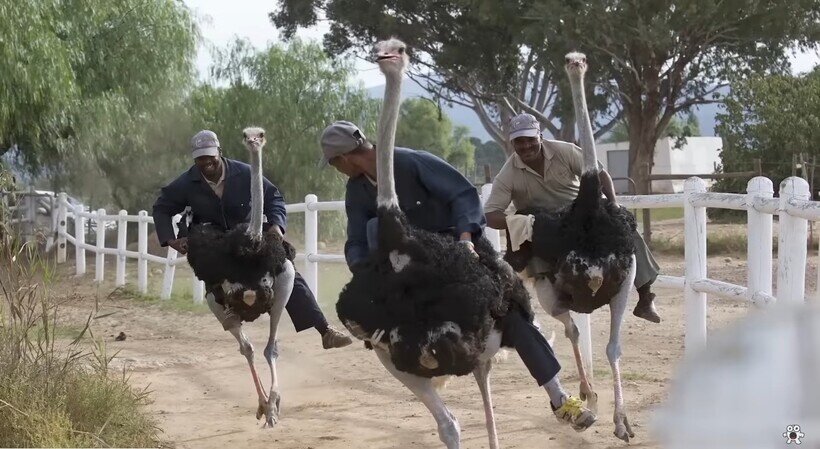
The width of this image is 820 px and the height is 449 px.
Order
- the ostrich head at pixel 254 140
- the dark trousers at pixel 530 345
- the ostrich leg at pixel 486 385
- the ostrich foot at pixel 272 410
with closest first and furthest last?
the dark trousers at pixel 530 345 < the ostrich leg at pixel 486 385 < the ostrich foot at pixel 272 410 < the ostrich head at pixel 254 140

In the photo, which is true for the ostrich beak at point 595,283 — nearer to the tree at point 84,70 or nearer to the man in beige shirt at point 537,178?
the man in beige shirt at point 537,178

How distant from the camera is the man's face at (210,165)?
7211 mm

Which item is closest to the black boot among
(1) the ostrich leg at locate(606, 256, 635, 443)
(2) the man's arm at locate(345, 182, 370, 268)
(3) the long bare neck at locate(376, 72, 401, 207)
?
(1) the ostrich leg at locate(606, 256, 635, 443)

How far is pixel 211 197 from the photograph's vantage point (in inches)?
288

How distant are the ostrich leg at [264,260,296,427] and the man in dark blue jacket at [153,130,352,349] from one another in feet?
0.88

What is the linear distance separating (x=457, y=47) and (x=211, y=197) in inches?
772

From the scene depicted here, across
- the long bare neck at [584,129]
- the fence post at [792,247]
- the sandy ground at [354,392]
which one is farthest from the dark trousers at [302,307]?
the fence post at [792,247]

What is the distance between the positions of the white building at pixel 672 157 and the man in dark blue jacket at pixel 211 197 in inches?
1620

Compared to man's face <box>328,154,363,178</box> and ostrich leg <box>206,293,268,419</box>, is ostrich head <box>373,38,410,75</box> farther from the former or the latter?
ostrich leg <box>206,293,268,419</box>

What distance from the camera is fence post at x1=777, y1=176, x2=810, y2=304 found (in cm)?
523

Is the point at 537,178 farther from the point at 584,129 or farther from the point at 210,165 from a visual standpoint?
the point at 210,165

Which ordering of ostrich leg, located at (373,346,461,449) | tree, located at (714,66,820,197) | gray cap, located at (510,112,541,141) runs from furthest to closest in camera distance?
tree, located at (714,66,820,197)
gray cap, located at (510,112,541,141)
ostrich leg, located at (373,346,461,449)

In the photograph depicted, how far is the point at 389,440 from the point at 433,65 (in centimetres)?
2131

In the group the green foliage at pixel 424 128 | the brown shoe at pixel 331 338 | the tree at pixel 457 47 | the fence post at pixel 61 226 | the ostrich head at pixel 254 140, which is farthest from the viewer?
the green foliage at pixel 424 128
